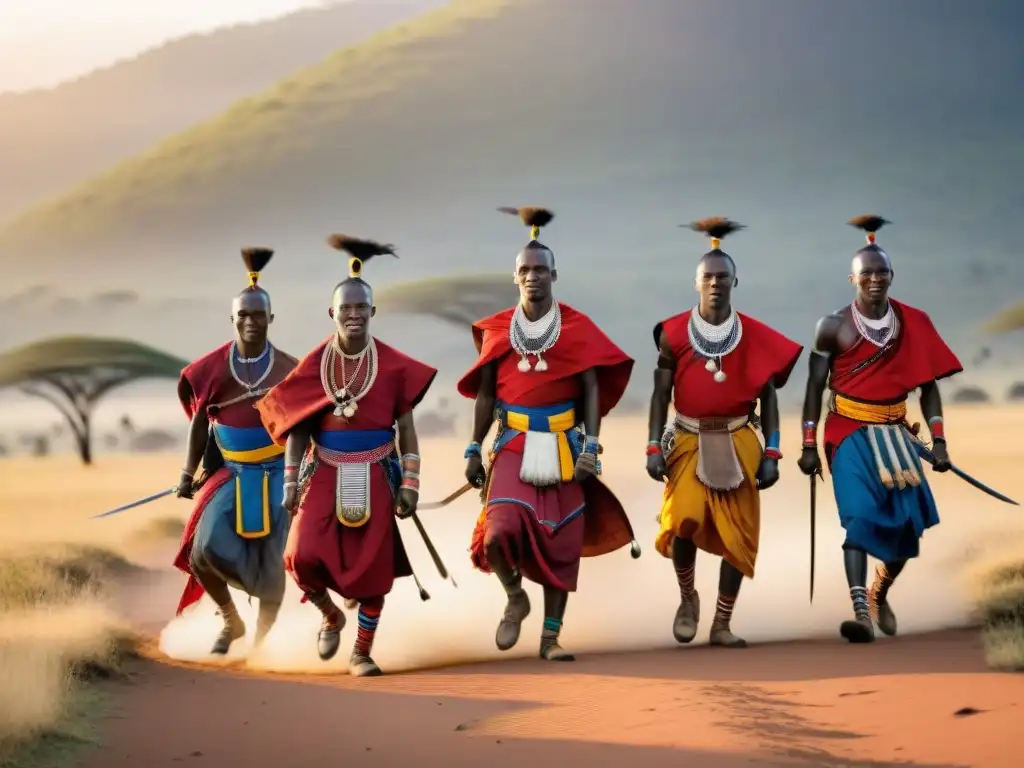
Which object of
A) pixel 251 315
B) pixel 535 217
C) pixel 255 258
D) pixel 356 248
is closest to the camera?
pixel 356 248

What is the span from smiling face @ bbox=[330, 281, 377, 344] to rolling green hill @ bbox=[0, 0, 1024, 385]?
246 feet

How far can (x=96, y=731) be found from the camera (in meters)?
7.64

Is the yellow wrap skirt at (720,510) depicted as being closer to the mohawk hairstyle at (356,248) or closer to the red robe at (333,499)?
the red robe at (333,499)

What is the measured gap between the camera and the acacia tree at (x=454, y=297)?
4709 cm

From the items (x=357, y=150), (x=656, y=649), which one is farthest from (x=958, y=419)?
(x=357, y=150)

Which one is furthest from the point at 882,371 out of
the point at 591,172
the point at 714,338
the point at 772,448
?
the point at 591,172

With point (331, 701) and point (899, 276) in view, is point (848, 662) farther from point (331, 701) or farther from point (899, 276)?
point (899, 276)

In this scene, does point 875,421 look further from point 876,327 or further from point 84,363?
point 84,363

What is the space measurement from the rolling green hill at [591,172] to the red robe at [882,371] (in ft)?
245

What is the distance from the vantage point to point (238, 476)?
9.97 m

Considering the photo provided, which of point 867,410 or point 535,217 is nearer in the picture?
point 535,217

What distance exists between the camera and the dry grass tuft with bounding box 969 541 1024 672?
27.6 ft

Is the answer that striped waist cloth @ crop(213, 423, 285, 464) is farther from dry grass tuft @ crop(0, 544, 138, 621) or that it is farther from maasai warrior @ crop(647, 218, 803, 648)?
dry grass tuft @ crop(0, 544, 138, 621)

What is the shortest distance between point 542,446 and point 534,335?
2.28 ft
